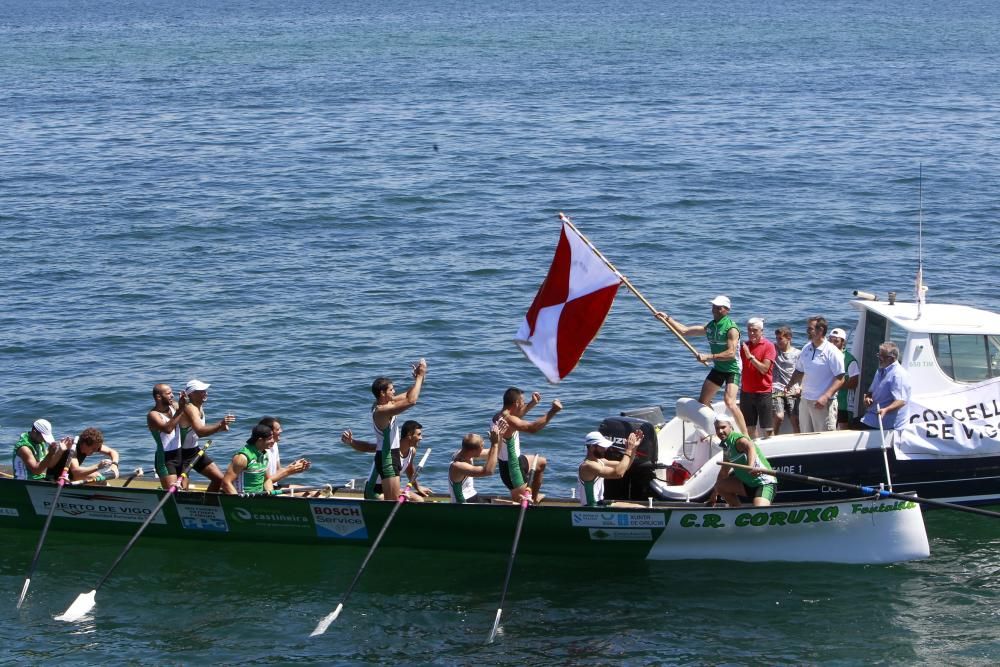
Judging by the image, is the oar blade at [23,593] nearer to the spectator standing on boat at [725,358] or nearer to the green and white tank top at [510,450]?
the green and white tank top at [510,450]

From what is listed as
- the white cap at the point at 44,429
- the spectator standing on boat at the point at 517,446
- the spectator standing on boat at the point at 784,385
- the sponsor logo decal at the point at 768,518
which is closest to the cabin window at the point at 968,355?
the spectator standing on boat at the point at 784,385

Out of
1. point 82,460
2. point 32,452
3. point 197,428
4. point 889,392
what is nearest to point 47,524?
point 82,460

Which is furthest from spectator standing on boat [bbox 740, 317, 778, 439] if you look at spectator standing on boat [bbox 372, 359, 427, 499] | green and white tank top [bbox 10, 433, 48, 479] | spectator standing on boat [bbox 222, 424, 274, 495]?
green and white tank top [bbox 10, 433, 48, 479]

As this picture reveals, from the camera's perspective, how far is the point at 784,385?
1802 centimetres

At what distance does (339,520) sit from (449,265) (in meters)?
15.8

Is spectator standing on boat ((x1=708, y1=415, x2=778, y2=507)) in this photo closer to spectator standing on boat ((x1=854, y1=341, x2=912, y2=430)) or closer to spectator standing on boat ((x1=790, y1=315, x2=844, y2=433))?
spectator standing on boat ((x1=790, y1=315, x2=844, y2=433))

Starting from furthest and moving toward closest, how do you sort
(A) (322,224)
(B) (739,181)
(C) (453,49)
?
(C) (453,49)
(B) (739,181)
(A) (322,224)

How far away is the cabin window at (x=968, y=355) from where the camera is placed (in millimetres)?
17172

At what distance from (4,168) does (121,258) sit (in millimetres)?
12677

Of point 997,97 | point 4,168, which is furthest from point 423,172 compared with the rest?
point 997,97

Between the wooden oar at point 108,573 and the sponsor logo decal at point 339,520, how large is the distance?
1670 millimetres

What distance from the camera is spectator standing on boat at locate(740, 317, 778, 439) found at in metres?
17.3

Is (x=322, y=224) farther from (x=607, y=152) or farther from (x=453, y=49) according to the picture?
(x=453, y=49)

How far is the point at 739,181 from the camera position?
4022cm
